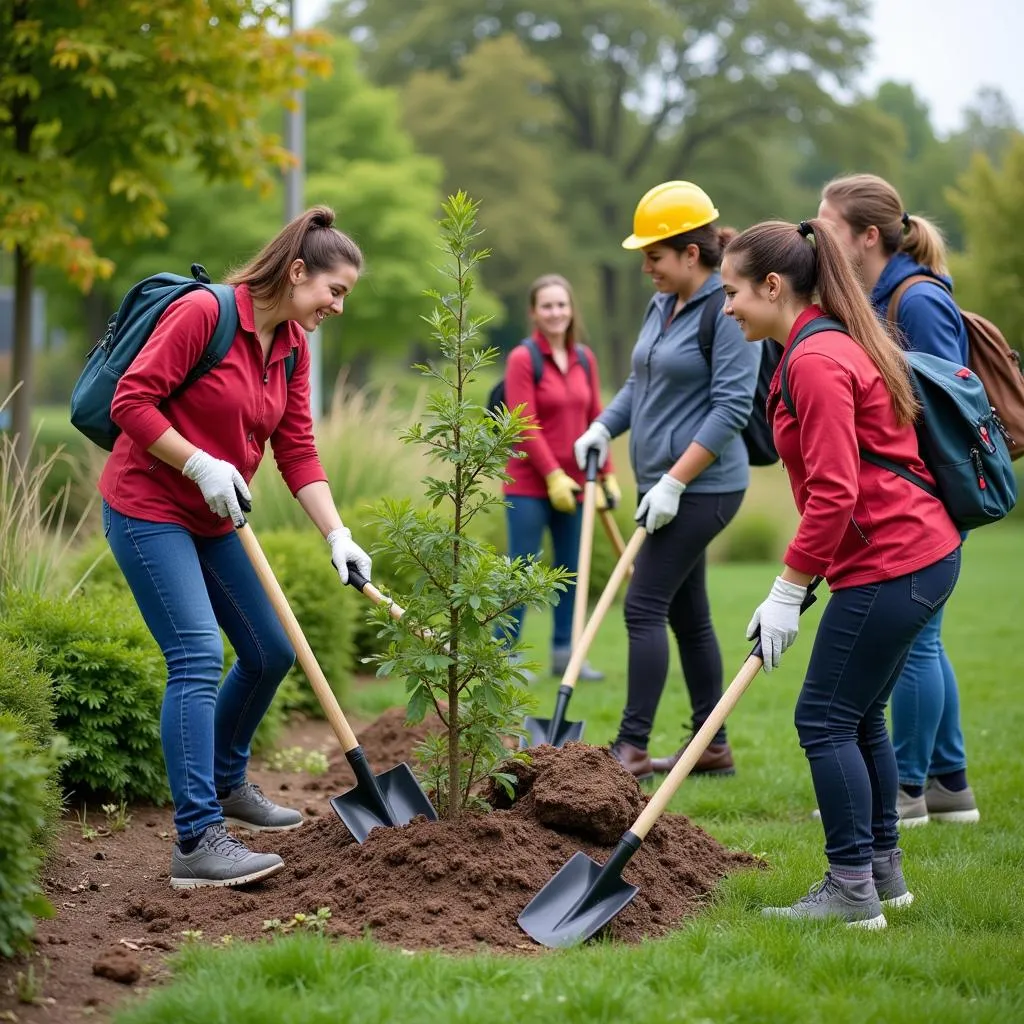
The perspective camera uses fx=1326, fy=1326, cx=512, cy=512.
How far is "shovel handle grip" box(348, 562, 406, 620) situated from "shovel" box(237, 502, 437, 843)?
3 centimetres

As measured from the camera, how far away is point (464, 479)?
4293 mm

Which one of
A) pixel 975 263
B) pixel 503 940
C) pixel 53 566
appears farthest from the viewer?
pixel 975 263

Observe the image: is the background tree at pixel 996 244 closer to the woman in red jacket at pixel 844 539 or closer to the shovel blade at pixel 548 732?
the shovel blade at pixel 548 732

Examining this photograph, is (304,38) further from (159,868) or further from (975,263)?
(975,263)

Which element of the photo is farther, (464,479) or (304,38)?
(304,38)

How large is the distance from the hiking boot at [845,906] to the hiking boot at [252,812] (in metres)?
Answer: 1.97

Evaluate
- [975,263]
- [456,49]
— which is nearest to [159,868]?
[975,263]

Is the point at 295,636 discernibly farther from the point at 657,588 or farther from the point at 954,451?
the point at 954,451

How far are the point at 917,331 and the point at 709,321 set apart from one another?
3.16ft

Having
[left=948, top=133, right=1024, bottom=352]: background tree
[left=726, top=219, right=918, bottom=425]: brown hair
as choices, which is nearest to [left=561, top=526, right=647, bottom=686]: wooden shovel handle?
[left=726, top=219, right=918, bottom=425]: brown hair

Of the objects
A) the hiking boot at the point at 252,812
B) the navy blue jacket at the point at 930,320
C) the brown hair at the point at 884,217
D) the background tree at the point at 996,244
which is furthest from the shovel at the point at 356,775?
the background tree at the point at 996,244

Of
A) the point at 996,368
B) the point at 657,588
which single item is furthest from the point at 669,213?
the point at 657,588

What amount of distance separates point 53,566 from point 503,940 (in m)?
3.24

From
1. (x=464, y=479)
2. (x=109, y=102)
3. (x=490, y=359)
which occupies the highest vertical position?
(x=109, y=102)
